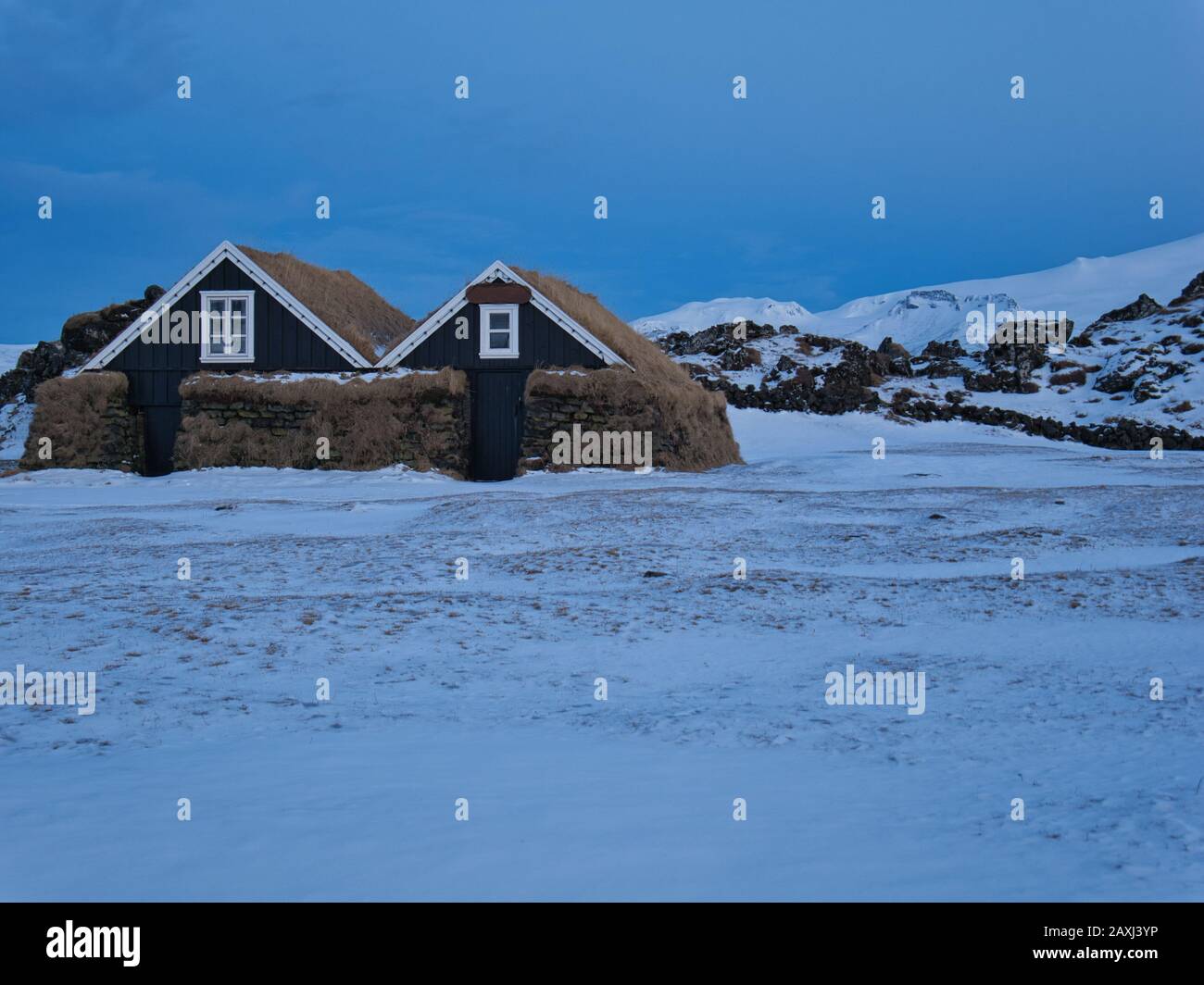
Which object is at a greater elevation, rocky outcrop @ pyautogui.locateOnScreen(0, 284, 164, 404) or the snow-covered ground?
the snow-covered ground

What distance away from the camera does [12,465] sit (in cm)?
3303

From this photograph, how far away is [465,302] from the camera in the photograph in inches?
1107

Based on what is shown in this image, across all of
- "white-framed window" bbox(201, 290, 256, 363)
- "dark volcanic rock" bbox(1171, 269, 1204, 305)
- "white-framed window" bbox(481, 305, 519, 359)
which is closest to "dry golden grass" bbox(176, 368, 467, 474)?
"white-framed window" bbox(481, 305, 519, 359)

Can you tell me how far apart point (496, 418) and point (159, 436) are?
31.9ft

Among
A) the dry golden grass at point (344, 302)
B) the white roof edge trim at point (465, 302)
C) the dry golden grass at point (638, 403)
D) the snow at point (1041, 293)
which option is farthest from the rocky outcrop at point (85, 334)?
the snow at point (1041, 293)

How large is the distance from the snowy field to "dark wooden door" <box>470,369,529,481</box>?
1291cm

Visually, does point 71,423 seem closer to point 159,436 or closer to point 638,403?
point 159,436

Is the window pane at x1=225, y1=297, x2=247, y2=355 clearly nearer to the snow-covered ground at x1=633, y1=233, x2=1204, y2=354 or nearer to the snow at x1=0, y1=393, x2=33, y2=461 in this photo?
the snow at x1=0, y1=393, x2=33, y2=461

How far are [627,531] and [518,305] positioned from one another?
1486 cm

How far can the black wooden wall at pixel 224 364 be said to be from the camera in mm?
28469

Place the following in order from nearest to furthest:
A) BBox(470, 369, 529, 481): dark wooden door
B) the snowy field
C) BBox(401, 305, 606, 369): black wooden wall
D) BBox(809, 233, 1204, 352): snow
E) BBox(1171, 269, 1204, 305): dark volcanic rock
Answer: the snowy field < BBox(401, 305, 606, 369): black wooden wall < BBox(470, 369, 529, 481): dark wooden door < BBox(1171, 269, 1204, 305): dark volcanic rock < BBox(809, 233, 1204, 352): snow

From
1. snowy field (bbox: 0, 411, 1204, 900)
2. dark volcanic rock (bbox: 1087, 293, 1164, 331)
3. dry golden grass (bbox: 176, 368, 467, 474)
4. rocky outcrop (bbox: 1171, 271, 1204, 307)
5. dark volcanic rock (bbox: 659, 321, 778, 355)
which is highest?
rocky outcrop (bbox: 1171, 271, 1204, 307)

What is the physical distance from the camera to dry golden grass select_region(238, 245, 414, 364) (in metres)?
29.0

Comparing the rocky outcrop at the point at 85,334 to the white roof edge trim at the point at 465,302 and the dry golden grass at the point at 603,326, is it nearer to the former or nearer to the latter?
the white roof edge trim at the point at 465,302
